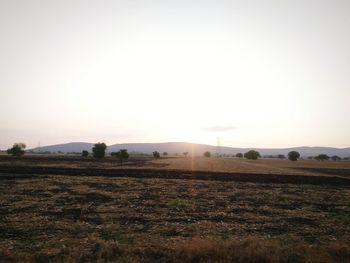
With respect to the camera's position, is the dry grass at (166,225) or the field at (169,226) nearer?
the field at (169,226)

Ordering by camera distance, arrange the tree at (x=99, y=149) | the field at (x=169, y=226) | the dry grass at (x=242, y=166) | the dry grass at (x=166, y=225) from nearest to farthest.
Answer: the field at (x=169, y=226)
the dry grass at (x=166, y=225)
the dry grass at (x=242, y=166)
the tree at (x=99, y=149)

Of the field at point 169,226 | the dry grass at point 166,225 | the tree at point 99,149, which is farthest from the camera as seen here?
the tree at point 99,149

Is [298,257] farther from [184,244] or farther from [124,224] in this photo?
[124,224]

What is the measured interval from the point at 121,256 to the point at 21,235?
5.67 m

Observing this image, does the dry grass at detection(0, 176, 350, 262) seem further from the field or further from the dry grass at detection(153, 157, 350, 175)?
the dry grass at detection(153, 157, 350, 175)

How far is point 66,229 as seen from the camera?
17625 millimetres

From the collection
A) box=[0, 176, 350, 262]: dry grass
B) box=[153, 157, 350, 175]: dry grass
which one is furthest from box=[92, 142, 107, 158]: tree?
box=[0, 176, 350, 262]: dry grass

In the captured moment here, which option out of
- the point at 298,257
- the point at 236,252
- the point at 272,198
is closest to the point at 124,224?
the point at 236,252

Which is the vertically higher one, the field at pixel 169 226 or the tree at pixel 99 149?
the tree at pixel 99 149

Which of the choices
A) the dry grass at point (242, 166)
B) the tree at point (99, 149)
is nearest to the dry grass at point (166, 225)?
the dry grass at point (242, 166)

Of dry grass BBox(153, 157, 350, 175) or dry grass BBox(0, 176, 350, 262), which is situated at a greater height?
dry grass BBox(153, 157, 350, 175)

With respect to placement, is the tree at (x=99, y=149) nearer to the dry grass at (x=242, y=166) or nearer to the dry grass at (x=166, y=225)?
the dry grass at (x=242, y=166)

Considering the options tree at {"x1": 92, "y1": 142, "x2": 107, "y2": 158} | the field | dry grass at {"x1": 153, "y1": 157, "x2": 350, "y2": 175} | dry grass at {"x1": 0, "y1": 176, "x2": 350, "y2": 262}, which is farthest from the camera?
tree at {"x1": 92, "y1": 142, "x2": 107, "y2": 158}

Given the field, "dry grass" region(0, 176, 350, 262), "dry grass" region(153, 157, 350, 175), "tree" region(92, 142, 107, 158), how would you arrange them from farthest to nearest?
"tree" region(92, 142, 107, 158) → "dry grass" region(153, 157, 350, 175) → "dry grass" region(0, 176, 350, 262) → the field
